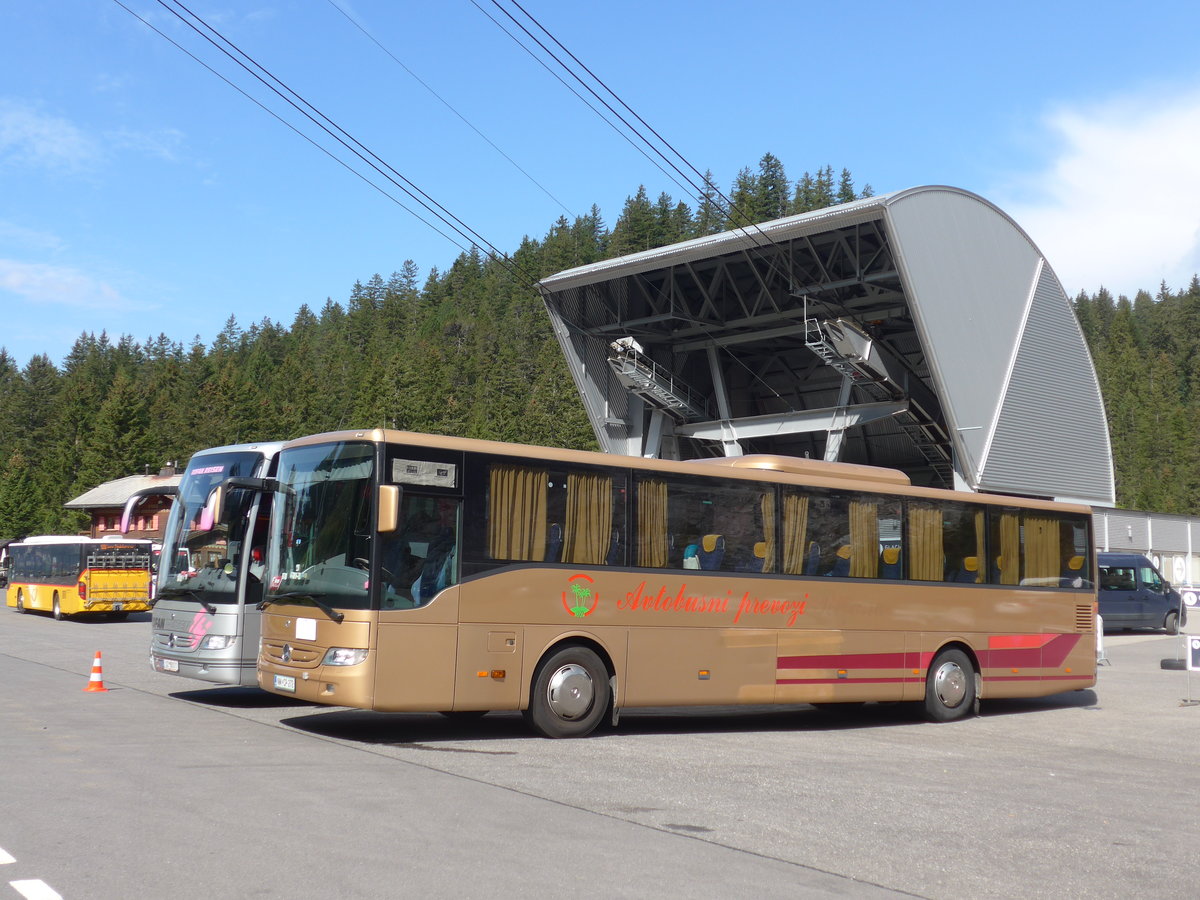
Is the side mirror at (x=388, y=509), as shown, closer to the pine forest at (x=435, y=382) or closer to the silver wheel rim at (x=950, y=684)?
the silver wheel rim at (x=950, y=684)

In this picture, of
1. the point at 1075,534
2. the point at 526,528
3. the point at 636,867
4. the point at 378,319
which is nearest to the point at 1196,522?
the point at 1075,534

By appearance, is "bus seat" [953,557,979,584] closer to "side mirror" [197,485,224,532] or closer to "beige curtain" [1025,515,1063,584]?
"beige curtain" [1025,515,1063,584]

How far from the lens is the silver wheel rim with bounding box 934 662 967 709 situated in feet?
48.4

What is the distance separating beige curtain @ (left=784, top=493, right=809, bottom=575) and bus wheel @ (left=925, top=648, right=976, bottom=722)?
265 centimetres

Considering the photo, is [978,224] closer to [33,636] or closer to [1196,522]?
[33,636]

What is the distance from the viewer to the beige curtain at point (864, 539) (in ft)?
46.0

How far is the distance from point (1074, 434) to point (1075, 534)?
60.7 ft

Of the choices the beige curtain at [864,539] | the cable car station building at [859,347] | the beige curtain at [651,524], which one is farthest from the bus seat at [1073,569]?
the cable car station building at [859,347]

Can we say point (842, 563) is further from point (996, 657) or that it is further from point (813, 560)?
point (996, 657)

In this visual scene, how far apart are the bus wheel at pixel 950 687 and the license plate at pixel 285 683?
7.88m

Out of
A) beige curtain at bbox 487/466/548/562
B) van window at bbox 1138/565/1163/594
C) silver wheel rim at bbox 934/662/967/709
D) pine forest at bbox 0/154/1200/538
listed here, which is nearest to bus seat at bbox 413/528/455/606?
beige curtain at bbox 487/466/548/562

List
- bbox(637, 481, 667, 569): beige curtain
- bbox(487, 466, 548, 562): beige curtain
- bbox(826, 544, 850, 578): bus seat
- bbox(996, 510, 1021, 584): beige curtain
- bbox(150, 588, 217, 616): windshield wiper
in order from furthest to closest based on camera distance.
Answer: bbox(996, 510, 1021, 584): beige curtain, bbox(826, 544, 850, 578): bus seat, bbox(150, 588, 217, 616): windshield wiper, bbox(637, 481, 667, 569): beige curtain, bbox(487, 466, 548, 562): beige curtain

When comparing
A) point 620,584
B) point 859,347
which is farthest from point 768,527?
point 859,347

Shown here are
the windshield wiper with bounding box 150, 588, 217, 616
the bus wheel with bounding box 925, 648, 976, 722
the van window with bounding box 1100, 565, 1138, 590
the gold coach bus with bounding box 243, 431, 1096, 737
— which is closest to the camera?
the gold coach bus with bounding box 243, 431, 1096, 737
